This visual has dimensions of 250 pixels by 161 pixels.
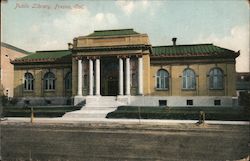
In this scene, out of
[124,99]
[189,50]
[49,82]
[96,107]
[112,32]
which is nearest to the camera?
[96,107]

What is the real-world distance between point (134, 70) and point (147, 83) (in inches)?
95.8

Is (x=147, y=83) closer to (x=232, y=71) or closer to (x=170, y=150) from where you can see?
(x=232, y=71)

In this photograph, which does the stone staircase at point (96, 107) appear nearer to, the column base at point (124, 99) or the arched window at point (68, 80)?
the column base at point (124, 99)

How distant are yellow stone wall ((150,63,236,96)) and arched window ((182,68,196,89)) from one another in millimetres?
428

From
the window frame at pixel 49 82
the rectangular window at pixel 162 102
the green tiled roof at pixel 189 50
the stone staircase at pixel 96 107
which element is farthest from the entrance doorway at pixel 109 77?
the window frame at pixel 49 82

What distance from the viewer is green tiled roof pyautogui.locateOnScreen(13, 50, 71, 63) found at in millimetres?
37656

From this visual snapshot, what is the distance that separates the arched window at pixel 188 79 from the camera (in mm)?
34250

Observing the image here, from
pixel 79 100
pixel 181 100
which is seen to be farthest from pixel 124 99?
pixel 181 100

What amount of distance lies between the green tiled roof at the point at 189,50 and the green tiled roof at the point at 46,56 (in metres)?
13.6

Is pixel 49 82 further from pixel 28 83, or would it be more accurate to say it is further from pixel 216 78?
pixel 216 78

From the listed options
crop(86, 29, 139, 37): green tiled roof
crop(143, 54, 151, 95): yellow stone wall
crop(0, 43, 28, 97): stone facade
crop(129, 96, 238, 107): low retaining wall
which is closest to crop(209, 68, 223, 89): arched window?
crop(129, 96, 238, 107): low retaining wall

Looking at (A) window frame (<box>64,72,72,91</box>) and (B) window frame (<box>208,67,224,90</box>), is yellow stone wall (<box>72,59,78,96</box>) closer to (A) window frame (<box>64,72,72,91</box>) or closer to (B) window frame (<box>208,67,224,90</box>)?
(A) window frame (<box>64,72,72,91</box>)

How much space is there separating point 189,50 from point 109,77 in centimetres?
1183

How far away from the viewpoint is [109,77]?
35.6 m
